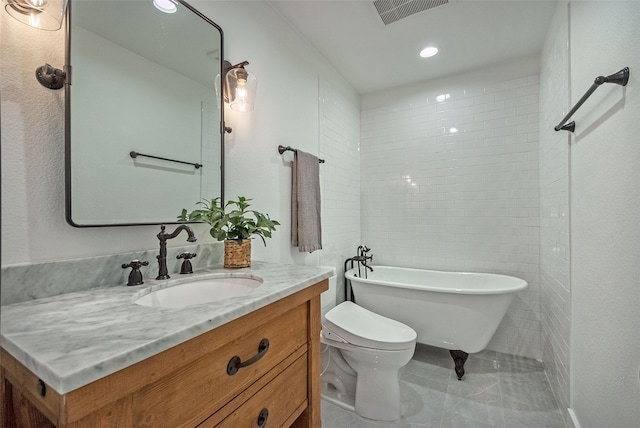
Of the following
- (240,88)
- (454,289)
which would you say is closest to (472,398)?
(454,289)

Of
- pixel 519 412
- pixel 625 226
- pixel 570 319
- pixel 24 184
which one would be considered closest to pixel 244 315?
pixel 24 184

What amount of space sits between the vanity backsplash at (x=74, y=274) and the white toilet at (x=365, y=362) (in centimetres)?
106

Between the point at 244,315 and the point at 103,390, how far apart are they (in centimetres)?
32

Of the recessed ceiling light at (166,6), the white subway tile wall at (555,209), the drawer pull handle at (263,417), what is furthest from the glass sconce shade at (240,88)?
the white subway tile wall at (555,209)

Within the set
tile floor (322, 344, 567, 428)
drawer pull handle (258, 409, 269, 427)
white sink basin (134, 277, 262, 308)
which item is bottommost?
tile floor (322, 344, 567, 428)

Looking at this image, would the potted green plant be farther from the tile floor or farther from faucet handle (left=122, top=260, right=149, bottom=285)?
the tile floor

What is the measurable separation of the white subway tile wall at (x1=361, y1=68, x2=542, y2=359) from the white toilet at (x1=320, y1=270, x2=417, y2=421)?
1182mm

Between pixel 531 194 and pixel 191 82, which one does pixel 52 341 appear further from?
pixel 531 194

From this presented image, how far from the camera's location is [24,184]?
812mm

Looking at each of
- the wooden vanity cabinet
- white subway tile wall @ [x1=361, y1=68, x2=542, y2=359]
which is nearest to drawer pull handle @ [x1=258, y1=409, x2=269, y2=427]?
the wooden vanity cabinet

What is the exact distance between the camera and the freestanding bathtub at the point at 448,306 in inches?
77.1

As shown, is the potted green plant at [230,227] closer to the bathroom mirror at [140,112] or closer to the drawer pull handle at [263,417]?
the bathroom mirror at [140,112]

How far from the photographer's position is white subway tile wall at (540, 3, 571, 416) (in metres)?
1.67

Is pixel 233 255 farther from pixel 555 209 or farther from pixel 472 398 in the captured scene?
pixel 555 209
